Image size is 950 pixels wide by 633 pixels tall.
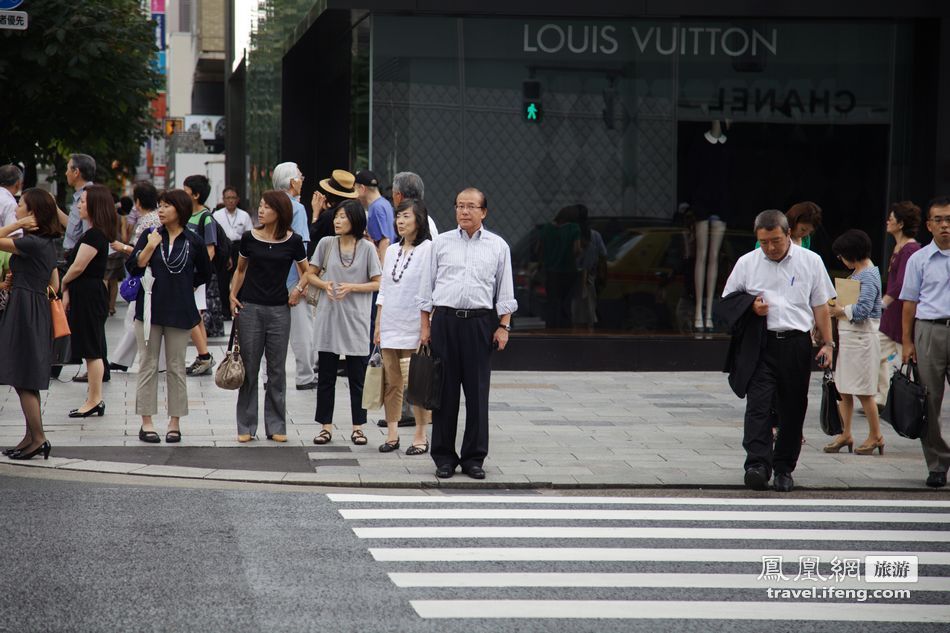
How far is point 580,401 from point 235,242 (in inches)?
248

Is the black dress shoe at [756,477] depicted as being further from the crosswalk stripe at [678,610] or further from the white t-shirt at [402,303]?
the crosswalk stripe at [678,610]

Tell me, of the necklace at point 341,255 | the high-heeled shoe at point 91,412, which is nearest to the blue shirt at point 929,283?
the necklace at point 341,255

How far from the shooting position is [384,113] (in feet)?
49.1

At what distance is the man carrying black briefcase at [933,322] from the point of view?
8.71 metres

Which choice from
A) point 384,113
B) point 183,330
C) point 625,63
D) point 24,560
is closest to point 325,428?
point 183,330

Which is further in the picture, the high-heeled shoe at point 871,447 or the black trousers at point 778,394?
the high-heeled shoe at point 871,447

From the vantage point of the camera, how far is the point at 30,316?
352 inches

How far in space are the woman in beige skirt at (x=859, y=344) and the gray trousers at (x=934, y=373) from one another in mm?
1063

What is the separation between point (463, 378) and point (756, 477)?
1986mm

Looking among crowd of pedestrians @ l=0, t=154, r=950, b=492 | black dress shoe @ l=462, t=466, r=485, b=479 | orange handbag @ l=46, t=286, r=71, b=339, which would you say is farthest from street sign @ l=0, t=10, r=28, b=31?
black dress shoe @ l=462, t=466, r=485, b=479

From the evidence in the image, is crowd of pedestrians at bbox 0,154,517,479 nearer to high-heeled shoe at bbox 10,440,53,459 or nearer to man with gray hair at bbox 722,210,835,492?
high-heeled shoe at bbox 10,440,53,459

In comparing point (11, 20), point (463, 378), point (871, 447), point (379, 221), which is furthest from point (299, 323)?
point (871, 447)

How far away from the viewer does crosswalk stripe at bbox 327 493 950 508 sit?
8203 millimetres

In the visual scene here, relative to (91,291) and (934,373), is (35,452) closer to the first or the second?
(91,291)
